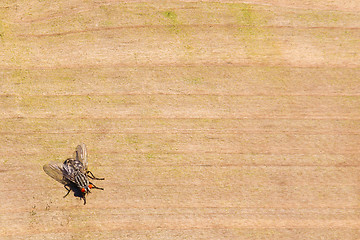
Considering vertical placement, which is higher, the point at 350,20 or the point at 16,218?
the point at 350,20

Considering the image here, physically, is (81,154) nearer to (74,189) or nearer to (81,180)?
(81,180)

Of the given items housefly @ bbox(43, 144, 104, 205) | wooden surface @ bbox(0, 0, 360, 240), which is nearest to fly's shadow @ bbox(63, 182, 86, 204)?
housefly @ bbox(43, 144, 104, 205)

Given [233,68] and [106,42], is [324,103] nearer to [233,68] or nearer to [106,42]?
[233,68]

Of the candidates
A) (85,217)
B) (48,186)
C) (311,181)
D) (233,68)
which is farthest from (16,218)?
(311,181)

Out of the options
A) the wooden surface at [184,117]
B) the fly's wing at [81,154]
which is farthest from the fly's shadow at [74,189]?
the fly's wing at [81,154]

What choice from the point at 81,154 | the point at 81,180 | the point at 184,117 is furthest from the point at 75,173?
the point at 184,117

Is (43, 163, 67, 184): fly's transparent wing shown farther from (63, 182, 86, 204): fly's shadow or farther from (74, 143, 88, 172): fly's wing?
(74, 143, 88, 172): fly's wing
